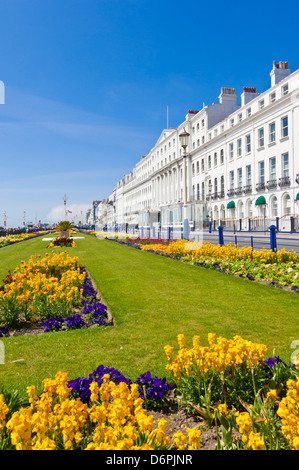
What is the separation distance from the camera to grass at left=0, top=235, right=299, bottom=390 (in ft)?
14.2

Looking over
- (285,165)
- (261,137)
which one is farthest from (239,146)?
(285,165)

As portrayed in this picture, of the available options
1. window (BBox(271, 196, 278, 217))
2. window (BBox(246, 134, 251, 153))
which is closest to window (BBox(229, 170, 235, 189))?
window (BBox(246, 134, 251, 153))

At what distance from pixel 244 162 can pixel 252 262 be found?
28.3 meters

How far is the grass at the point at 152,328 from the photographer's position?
432 centimetres

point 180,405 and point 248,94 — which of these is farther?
point 248,94

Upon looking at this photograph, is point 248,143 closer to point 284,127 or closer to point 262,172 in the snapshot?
point 262,172

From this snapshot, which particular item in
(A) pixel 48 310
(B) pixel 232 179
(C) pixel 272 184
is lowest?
(A) pixel 48 310

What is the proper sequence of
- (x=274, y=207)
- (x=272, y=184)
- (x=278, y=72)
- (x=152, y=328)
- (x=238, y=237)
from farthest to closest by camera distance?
(x=278, y=72) → (x=274, y=207) → (x=272, y=184) → (x=238, y=237) → (x=152, y=328)

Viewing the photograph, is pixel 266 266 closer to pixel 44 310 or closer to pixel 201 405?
pixel 44 310

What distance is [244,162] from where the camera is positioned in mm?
37000

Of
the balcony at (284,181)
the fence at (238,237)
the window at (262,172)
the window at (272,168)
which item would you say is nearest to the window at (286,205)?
the balcony at (284,181)

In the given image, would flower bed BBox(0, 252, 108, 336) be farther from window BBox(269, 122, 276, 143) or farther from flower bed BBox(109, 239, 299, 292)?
window BBox(269, 122, 276, 143)

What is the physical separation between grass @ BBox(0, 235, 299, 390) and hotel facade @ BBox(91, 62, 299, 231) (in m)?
Result: 9.75
